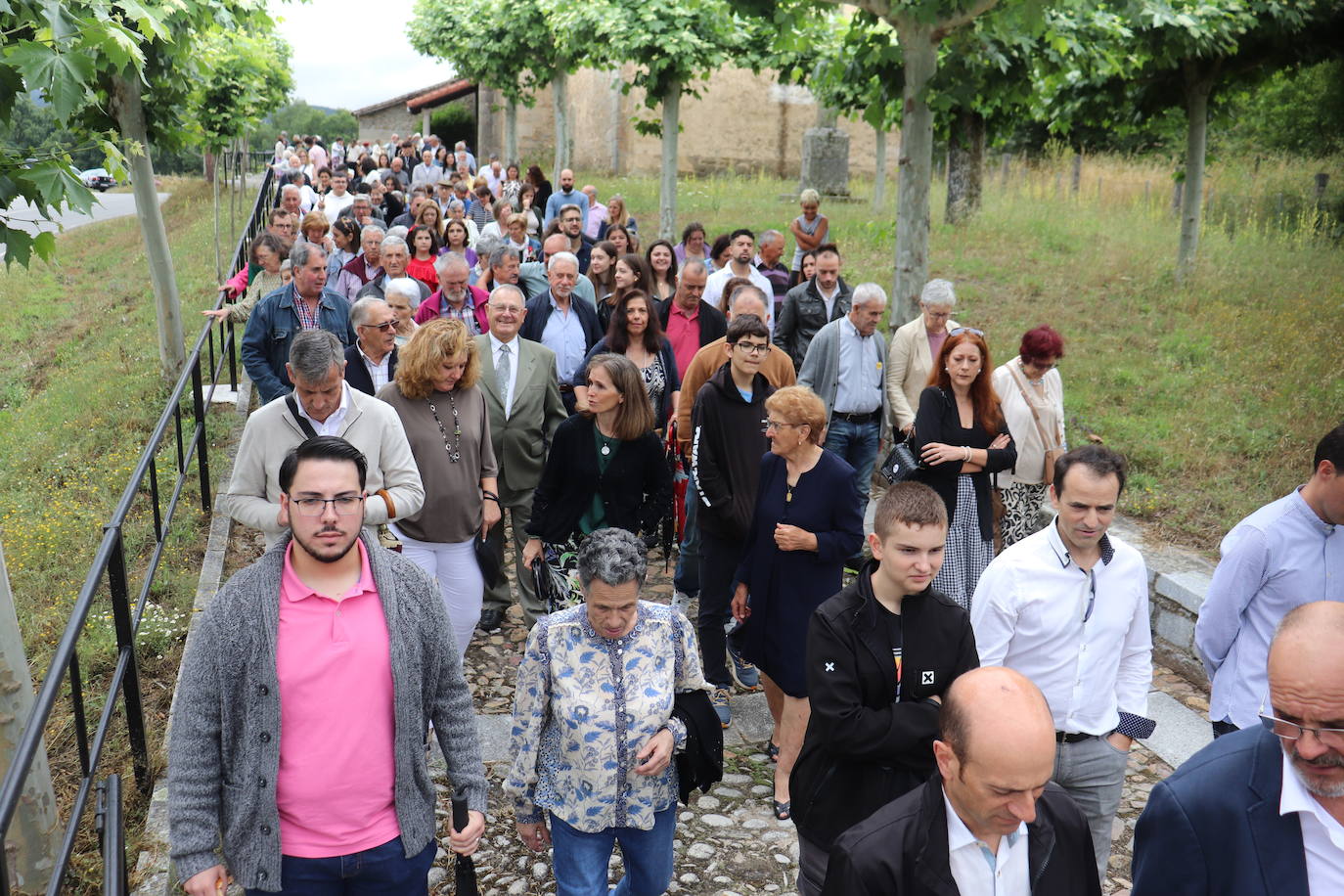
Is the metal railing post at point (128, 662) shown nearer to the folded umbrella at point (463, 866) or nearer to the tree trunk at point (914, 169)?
the folded umbrella at point (463, 866)

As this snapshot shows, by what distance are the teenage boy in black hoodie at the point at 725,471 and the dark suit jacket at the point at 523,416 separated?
3.47ft

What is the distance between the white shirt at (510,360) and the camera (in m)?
6.42

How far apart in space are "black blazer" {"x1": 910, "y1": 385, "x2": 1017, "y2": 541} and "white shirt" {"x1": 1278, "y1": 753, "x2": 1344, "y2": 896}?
3.67 m

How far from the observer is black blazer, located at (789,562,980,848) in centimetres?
326

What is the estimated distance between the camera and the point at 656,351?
7176mm

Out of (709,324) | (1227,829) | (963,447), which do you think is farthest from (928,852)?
(709,324)

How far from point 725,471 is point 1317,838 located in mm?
3728

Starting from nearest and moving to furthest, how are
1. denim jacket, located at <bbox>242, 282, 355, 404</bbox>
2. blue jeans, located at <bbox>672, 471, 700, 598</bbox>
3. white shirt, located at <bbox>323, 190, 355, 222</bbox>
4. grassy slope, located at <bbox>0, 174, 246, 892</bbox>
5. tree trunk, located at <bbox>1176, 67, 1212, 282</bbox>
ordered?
grassy slope, located at <bbox>0, 174, 246, 892</bbox> < blue jeans, located at <bbox>672, 471, 700, 598</bbox> < denim jacket, located at <bbox>242, 282, 355, 404</bbox> < tree trunk, located at <bbox>1176, 67, 1212, 282</bbox> < white shirt, located at <bbox>323, 190, 355, 222</bbox>

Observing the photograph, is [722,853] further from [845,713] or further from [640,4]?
[640,4]

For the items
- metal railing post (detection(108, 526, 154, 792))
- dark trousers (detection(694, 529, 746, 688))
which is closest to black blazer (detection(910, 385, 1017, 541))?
dark trousers (detection(694, 529, 746, 688))

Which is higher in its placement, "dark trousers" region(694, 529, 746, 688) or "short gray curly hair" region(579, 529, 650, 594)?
"short gray curly hair" region(579, 529, 650, 594)

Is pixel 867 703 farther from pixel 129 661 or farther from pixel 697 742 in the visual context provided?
pixel 129 661

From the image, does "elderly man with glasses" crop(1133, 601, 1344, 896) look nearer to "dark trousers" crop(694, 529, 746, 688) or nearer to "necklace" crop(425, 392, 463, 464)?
"dark trousers" crop(694, 529, 746, 688)

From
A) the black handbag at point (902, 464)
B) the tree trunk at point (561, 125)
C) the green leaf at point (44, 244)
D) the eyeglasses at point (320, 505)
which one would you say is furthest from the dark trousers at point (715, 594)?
the tree trunk at point (561, 125)
